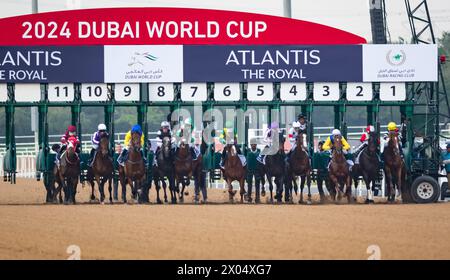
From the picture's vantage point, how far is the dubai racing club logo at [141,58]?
27.1 meters

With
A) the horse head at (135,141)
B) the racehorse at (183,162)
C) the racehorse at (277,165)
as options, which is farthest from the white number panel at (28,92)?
the racehorse at (277,165)

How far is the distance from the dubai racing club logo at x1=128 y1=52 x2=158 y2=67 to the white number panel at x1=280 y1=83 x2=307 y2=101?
2.77m

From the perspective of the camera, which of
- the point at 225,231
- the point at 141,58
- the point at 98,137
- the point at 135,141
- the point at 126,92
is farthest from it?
the point at 126,92

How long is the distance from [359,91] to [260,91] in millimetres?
2104

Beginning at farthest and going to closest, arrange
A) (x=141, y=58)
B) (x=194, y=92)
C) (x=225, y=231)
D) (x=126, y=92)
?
(x=126, y=92), (x=194, y=92), (x=141, y=58), (x=225, y=231)

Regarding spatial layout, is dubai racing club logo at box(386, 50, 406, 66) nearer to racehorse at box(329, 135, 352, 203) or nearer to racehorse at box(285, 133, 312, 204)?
racehorse at box(329, 135, 352, 203)

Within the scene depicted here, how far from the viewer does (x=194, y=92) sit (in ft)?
89.2

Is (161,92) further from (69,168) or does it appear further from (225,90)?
(69,168)

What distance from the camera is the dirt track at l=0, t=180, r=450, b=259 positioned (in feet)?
48.5

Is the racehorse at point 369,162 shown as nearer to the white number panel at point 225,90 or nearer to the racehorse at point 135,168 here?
the white number panel at point 225,90

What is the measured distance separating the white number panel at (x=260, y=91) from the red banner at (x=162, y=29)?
2.96 feet

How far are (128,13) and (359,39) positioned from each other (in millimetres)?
4942

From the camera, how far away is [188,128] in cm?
2631

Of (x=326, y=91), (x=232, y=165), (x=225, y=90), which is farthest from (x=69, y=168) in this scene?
(x=326, y=91)
